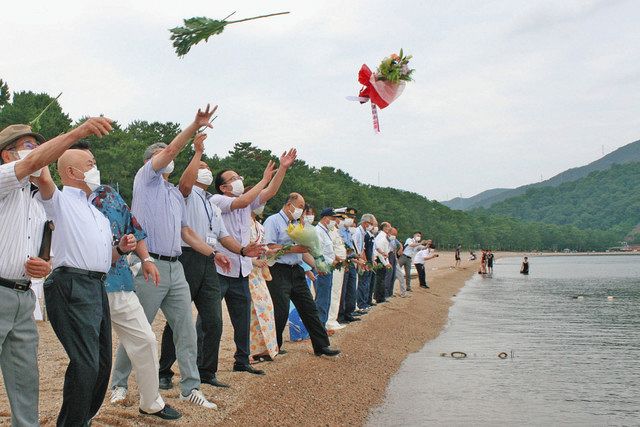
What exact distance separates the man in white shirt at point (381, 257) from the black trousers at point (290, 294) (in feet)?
25.1

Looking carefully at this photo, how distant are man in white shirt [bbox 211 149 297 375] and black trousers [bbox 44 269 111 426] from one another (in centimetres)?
241

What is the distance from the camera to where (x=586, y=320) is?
19234mm

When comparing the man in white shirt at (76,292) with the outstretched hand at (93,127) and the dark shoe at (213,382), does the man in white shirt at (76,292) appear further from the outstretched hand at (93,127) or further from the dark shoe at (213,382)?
the dark shoe at (213,382)

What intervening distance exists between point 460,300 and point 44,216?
21993 millimetres

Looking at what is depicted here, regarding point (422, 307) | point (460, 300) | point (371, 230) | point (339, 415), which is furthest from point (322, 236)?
point (460, 300)

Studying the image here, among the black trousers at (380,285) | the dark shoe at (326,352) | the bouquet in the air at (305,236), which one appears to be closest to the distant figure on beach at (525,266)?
the black trousers at (380,285)

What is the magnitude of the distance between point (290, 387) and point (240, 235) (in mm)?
1690

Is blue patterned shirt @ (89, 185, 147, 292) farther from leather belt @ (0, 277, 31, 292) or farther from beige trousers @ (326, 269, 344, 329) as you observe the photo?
beige trousers @ (326, 269, 344, 329)

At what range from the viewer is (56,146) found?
3439 millimetres

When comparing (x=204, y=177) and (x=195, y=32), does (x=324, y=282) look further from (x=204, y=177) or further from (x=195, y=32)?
(x=195, y=32)

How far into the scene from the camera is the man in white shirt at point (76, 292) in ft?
13.7

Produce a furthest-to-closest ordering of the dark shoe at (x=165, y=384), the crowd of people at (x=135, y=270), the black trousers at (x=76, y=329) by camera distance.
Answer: the dark shoe at (x=165, y=384) < the black trousers at (x=76, y=329) < the crowd of people at (x=135, y=270)

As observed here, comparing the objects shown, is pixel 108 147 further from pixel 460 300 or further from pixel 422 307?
pixel 422 307

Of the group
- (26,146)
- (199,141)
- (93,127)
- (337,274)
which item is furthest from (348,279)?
(93,127)
